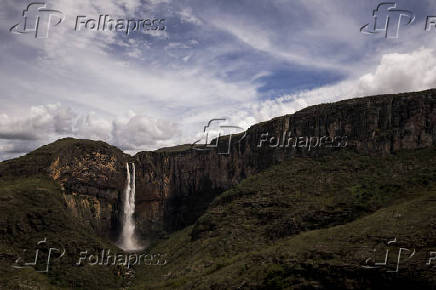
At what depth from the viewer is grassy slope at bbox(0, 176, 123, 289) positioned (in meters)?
53.9

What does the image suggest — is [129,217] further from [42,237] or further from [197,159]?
[42,237]

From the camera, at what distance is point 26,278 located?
1997 inches

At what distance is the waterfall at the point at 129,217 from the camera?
333ft

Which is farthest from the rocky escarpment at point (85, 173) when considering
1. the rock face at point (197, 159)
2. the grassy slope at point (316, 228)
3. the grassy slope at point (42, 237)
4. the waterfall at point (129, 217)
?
the grassy slope at point (316, 228)

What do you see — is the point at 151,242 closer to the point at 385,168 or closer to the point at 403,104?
the point at 385,168

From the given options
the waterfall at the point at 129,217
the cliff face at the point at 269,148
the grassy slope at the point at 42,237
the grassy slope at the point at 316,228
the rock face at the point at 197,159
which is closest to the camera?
the grassy slope at the point at 316,228

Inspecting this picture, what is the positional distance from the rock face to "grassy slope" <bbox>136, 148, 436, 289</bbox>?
17.0ft

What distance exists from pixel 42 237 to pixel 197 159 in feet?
181

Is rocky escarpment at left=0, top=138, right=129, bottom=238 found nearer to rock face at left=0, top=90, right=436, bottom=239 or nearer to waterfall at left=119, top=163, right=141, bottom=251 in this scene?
rock face at left=0, top=90, right=436, bottom=239

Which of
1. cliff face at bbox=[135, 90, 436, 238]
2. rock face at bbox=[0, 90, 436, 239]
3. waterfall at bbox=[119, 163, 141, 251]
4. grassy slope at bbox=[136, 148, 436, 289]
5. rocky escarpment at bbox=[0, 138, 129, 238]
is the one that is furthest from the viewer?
waterfall at bbox=[119, 163, 141, 251]

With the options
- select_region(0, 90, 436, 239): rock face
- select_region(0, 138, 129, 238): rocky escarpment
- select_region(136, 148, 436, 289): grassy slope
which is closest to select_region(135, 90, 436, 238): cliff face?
select_region(0, 90, 436, 239): rock face

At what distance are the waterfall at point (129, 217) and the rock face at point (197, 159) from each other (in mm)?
1966

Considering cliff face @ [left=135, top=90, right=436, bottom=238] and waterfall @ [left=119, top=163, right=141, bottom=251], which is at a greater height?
cliff face @ [left=135, top=90, right=436, bottom=238]

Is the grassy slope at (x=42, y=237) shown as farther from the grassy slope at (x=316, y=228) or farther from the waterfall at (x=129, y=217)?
the waterfall at (x=129, y=217)
